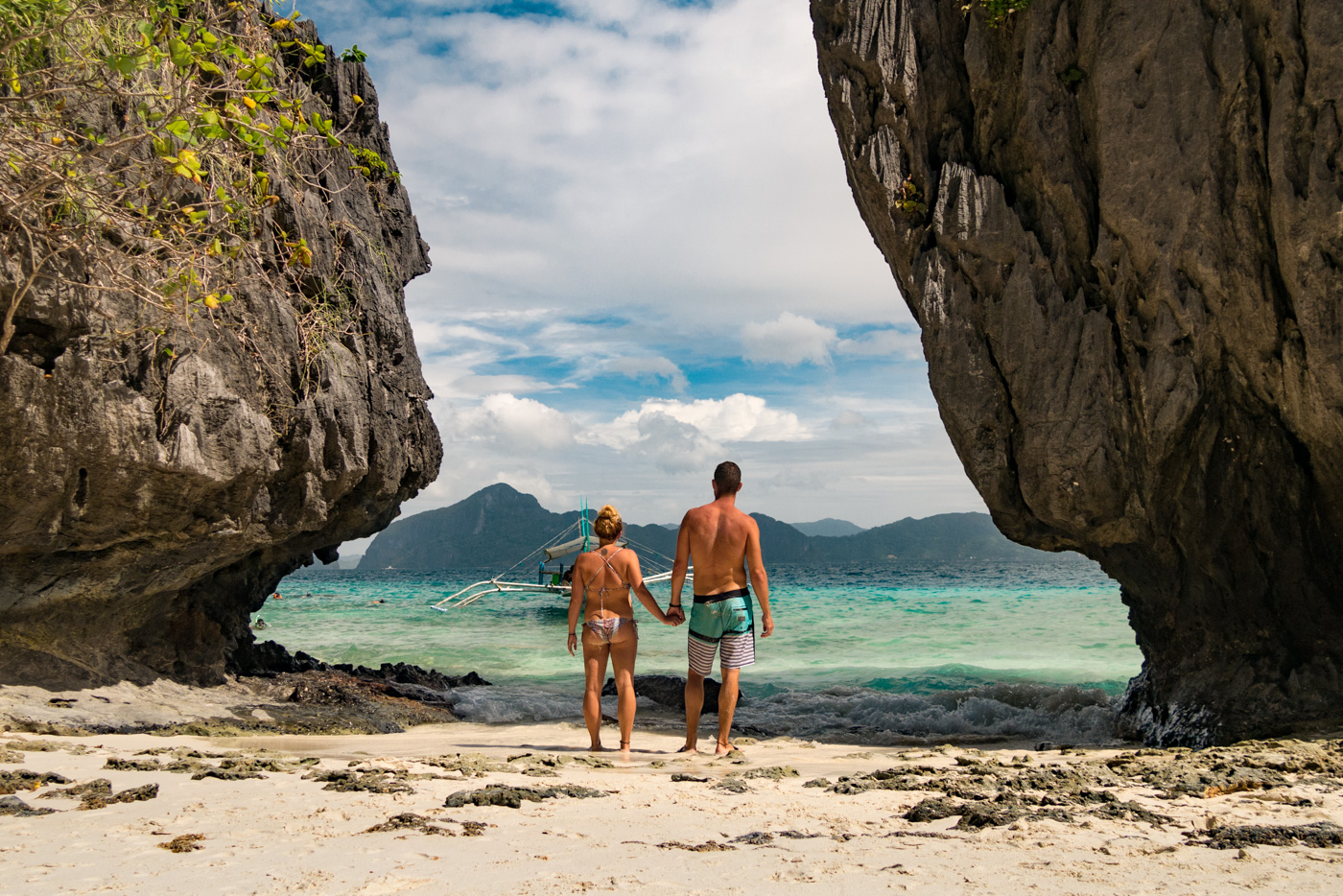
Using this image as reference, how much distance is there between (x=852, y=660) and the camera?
1644cm

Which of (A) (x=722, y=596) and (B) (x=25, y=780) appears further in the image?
(A) (x=722, y=596)

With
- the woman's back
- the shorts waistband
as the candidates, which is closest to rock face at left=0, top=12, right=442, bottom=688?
the woman's back

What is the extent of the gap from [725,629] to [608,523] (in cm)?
103

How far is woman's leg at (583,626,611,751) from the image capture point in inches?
216

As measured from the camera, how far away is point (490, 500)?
544ft

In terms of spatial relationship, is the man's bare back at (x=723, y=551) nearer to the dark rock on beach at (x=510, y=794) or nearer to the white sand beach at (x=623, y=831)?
the white sand beach at (x=623, y=831)

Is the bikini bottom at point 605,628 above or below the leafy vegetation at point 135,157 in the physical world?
below

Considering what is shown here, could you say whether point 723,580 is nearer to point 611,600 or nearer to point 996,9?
point 611,600

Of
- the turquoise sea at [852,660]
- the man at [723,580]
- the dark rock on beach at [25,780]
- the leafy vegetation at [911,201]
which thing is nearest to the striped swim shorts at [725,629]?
the man at [723,580]

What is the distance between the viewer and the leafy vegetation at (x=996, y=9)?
733 cm

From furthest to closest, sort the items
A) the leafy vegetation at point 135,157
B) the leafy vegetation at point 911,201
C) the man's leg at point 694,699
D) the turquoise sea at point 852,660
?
the turquoise sea at point 852,660 < the leafy vegetation at point 911,201 < the man's leg at point 694,699 < the leafy vegetation at point 135,157

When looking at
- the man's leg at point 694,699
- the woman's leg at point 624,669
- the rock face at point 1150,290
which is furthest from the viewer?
the rock face at point 1150,290

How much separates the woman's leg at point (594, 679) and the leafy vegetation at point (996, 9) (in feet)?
21.0

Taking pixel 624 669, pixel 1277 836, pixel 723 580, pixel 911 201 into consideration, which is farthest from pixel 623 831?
pixel 911 201
